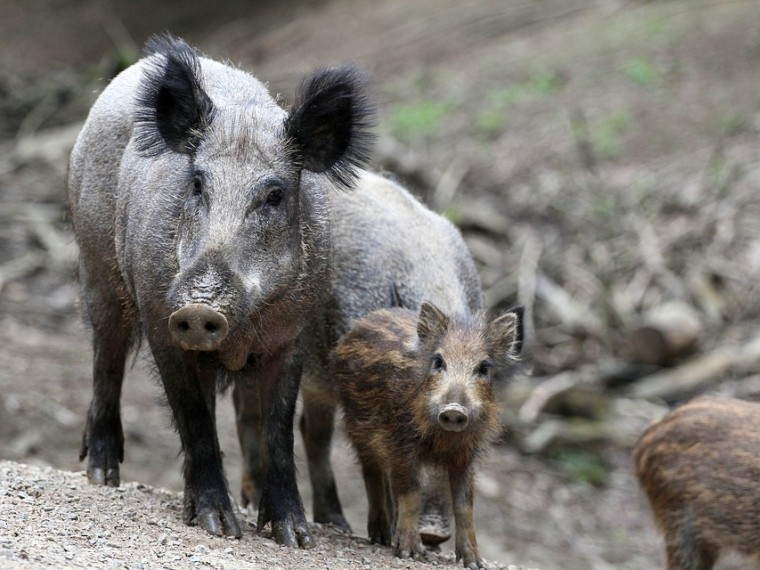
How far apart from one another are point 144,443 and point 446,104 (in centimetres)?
1035

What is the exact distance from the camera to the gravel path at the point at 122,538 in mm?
5031

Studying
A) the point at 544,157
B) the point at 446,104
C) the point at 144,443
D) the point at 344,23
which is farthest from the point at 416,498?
the point at 344,23

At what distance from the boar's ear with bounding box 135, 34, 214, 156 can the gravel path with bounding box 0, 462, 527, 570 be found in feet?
5.70

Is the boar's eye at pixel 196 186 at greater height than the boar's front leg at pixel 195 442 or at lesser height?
greater

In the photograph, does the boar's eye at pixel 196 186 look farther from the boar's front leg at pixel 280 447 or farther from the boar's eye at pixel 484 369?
the boar's eye at pixel 484 369

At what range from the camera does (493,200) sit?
15.6 metres

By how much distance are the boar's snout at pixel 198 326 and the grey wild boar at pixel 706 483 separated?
3441 mm

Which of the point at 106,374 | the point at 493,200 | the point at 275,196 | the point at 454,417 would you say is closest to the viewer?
the point at 454,417

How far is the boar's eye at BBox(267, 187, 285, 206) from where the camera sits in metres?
6.00

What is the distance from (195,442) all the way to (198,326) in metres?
1.16

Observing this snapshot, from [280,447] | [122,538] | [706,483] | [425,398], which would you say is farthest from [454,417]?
[706,483]

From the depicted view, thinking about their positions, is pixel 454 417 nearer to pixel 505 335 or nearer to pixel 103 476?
pixel 505 335

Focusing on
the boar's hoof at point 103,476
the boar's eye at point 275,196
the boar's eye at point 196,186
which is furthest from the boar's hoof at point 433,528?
the boar's eye at point 196,186

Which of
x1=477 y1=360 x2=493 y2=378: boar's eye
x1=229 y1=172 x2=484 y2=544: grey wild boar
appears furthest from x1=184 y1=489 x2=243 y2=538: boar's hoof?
x1=477 y1=360 x2=493 y2=378: boar's eye
